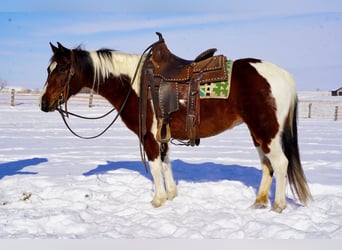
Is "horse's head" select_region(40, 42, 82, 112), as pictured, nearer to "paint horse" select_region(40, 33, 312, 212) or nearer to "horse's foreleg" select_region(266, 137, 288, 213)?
"paint horse" select_region(40, 33, 312, 212)

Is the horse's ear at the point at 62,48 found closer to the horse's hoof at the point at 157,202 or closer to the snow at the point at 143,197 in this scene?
the snow at the point at 143,197

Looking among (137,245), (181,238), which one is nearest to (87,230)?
(137,245)

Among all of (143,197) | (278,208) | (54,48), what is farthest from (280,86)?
(54,48)

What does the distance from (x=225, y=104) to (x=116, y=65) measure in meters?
1.42

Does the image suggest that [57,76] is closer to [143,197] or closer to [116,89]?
[116,89]

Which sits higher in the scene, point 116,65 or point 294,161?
point 116,65

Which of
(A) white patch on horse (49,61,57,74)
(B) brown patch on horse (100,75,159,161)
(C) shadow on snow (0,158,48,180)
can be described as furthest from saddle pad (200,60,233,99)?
(C) shadow on snow (0,158,48,180)

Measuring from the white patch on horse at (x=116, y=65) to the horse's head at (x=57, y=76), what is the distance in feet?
0.88

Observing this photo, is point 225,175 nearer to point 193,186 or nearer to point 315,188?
point 193,186

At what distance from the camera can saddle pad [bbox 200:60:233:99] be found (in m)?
3.55

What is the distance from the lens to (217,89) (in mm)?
3568

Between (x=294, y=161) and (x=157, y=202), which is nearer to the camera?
(x=294, y=161)

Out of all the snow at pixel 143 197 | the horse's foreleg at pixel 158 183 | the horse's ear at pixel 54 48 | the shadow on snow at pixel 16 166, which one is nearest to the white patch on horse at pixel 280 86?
the snow at pixel 143 197

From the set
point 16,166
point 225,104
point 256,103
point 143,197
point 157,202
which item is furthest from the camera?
point 16,166
